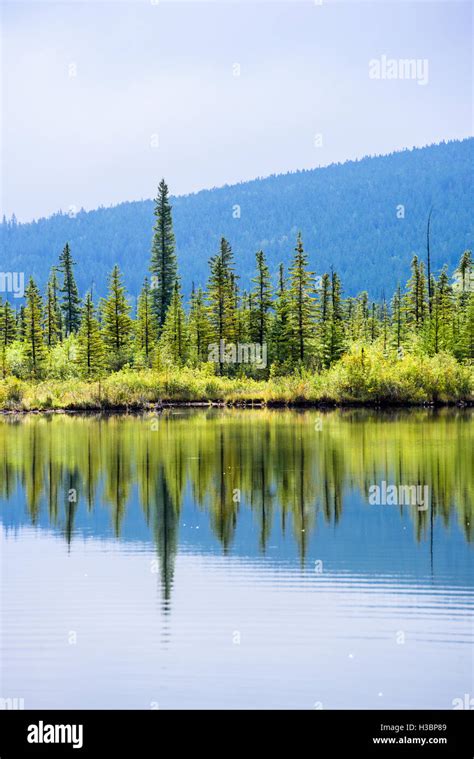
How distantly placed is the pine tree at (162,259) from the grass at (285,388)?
22096 millimetres

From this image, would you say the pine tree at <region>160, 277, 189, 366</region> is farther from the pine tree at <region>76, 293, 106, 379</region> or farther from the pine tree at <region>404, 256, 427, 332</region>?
the pine tree at <region>404, 256, 427, 332</region>

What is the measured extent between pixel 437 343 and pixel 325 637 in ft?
173

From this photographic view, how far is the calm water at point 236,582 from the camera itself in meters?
10.9

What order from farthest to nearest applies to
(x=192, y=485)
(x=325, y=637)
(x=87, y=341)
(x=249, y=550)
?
(x=87, y=341) < (x=192, y=485) < (x=249, y=550) < (x=325, y=637)

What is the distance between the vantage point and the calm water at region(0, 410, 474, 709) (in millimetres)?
10891

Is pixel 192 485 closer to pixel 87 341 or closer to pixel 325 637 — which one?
pixel 325 637

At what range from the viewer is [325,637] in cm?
1223

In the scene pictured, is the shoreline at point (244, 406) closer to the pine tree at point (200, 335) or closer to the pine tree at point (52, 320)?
the pine tree at point (200, 335)

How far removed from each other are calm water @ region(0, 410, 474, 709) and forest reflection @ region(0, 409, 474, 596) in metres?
0.10

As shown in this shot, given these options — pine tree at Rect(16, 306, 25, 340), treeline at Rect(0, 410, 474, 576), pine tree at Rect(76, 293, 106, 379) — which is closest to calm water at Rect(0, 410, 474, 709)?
treeline at Rect(0, 410, 474, 576)

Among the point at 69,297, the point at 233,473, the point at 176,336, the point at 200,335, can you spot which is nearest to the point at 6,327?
the point at 69,297

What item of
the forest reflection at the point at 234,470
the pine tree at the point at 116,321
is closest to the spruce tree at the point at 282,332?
the pine tree at the point at 116,321
